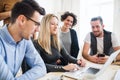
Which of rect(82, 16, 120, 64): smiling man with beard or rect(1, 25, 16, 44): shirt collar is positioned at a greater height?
rect(1, 25, 16, 44): shirt collar

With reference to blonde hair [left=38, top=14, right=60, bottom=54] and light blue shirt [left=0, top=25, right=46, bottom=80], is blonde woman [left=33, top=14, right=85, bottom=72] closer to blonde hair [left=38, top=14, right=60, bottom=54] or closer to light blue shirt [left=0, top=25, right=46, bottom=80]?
blonde hair [left=38, top=14, right=60, bottom=54]

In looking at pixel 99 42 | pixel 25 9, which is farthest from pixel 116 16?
pixel 25 9

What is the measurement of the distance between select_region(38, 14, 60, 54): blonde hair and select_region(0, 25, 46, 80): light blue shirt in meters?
0.43

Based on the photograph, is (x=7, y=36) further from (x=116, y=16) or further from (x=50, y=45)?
(x=116, y=16)

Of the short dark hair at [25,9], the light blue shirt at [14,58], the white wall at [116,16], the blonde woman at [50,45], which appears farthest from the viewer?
the white wall at [116,16]

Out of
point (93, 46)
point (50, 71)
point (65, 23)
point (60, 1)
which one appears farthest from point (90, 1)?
point (50, 71)

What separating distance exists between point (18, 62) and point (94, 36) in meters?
1.53

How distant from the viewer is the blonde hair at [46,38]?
6.40ft

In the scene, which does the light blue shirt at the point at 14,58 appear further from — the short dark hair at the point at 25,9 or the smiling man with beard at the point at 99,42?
the smiling man with beard at the point at 99,42

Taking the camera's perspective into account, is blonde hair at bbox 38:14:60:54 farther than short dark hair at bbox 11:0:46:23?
Yes

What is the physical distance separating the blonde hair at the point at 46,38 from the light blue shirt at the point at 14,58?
43 centimetres

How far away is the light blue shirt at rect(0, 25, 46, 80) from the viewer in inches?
46.4

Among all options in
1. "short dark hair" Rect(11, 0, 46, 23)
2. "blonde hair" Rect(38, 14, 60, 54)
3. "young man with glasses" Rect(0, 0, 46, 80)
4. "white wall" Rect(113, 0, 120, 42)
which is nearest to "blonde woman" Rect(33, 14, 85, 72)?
"blonde hair" Rect(38, 14, 60, 54)

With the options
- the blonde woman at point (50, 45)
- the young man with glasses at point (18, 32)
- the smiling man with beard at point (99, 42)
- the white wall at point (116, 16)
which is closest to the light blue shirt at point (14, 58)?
the young man with glasses at point (18, 32)
